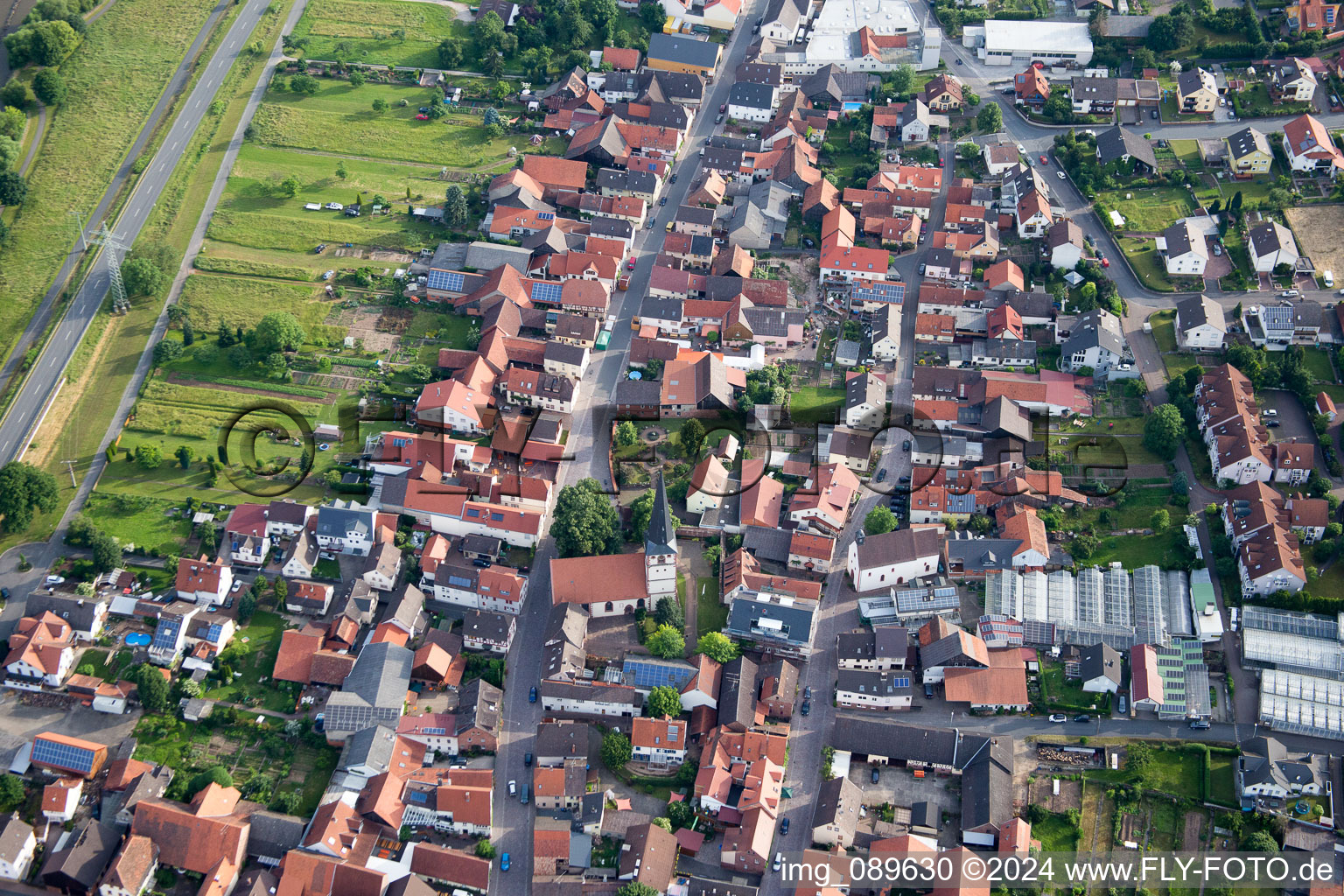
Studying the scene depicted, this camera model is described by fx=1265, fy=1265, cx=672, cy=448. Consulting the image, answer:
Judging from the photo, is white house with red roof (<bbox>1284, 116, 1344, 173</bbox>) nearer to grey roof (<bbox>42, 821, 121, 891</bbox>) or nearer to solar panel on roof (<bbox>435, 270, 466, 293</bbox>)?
solar panel on roof (<bbox>435, 270, 466, 293</bbox>)

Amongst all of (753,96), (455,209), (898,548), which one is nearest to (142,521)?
(455,209)

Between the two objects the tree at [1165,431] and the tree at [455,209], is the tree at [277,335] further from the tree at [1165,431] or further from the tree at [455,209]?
the tree at [1165,431]

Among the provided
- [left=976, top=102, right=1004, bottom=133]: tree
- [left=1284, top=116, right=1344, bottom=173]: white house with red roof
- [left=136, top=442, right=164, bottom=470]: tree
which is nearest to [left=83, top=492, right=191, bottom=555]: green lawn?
[left=136, top=442, right=164, bottom=470]: tree

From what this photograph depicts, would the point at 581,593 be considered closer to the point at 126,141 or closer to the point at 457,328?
the point at 457,328

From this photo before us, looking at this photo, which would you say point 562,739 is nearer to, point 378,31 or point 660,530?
point 660,530

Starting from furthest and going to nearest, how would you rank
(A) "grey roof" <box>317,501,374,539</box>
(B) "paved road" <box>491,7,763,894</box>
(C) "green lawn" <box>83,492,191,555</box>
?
1. (C) "green lawn" <box>83,492,191,555</box>
2. (A) "grey roof" <box>317,501,374,539</box>
3. (B) "paved road" <box>491,7,763,894</box>
